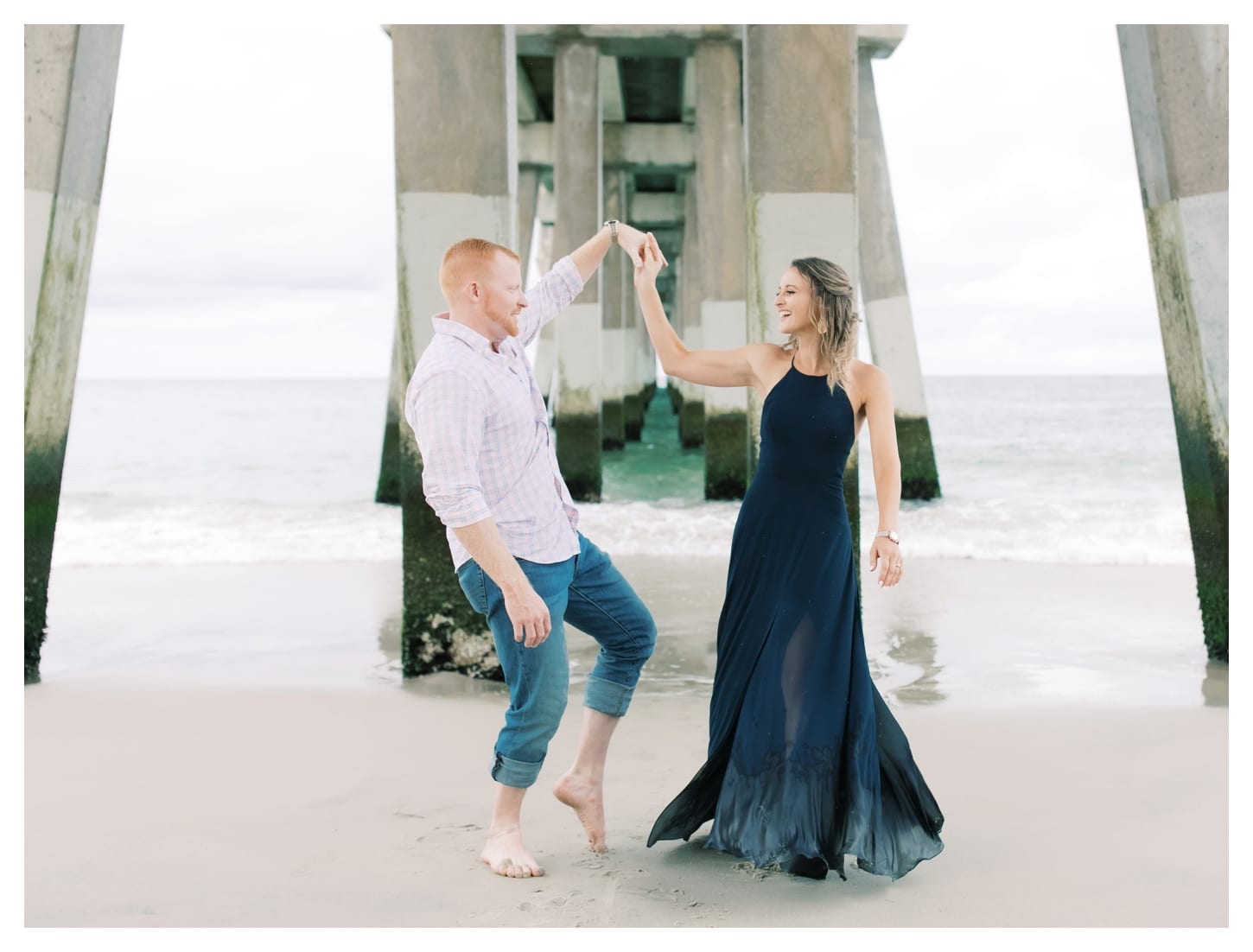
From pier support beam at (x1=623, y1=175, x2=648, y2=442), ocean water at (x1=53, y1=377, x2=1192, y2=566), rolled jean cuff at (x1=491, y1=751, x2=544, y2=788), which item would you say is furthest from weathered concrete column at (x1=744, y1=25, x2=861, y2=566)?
pier support beam at (x1=623, y1=175, x2=648, y2=442)

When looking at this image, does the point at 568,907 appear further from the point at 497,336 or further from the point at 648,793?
the point at 497,336

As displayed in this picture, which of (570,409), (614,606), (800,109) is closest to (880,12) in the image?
(800,109)

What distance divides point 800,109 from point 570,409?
9.64 metres

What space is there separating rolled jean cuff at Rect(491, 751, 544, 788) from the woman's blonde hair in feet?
4.01

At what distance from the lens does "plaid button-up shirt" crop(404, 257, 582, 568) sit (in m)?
2.70

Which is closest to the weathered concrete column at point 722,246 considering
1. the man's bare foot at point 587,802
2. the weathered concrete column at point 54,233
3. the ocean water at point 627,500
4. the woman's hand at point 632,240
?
the ocean water at point 627,500

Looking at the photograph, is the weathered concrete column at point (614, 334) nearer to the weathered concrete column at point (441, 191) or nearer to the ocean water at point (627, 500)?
the ocean water at point (627, 500)

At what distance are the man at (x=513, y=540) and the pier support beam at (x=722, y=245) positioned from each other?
11101 mm

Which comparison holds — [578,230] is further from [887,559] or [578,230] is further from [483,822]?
[887,559]

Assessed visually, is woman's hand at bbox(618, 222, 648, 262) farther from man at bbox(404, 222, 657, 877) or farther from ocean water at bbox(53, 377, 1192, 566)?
ocean water at bbox(53, 377, 1192, 566)

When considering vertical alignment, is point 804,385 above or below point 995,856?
above

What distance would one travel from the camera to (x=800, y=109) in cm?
539

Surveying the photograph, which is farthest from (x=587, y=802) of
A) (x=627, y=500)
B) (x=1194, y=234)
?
(x=627, y=500)

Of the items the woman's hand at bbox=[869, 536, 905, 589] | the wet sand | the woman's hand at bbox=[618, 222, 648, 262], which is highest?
the woman's hand at bbox=[618, 222, 648, 262]
